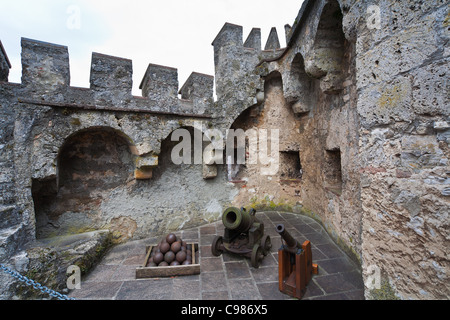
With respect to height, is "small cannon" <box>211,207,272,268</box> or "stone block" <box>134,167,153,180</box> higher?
"stone block" <box>134,167,153,180</box>

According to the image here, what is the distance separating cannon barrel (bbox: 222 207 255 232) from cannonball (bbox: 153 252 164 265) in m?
0.96

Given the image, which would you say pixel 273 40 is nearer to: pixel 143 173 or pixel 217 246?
pixel 143 173

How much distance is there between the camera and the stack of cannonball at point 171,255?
298 cm

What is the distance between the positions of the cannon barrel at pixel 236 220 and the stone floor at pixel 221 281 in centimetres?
47

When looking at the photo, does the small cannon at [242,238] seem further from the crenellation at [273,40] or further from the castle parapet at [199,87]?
the crenellation at [273,40]

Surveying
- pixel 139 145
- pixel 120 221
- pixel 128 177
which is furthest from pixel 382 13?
pixel 120 221

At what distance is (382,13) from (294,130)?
138 inches

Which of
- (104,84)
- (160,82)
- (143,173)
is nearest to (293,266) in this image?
(143,173)

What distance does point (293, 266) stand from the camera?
8.43ft

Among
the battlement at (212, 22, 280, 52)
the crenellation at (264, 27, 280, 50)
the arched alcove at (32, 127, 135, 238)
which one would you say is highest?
the crenellation at (264, 27, 280, 50)

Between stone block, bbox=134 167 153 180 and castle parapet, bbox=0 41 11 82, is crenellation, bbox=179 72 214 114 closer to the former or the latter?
stone block, bbox=134 167 153 180

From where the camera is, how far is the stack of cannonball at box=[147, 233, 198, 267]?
2.98 metres

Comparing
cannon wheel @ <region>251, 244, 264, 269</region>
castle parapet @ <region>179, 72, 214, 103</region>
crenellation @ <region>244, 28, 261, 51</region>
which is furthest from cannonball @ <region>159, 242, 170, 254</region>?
crenellation @ <region>244, 28, 261, 51</region>

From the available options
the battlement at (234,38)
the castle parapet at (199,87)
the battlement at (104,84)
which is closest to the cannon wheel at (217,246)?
the battlement at (104,84)
